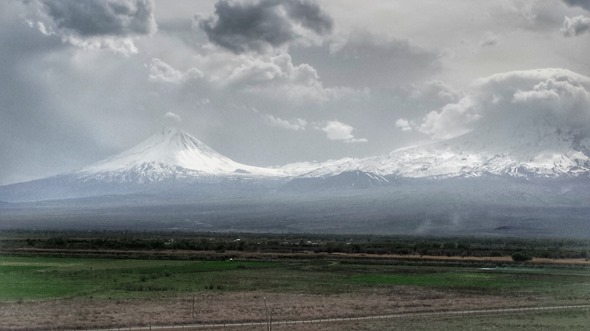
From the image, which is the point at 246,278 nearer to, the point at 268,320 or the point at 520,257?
the point at 268,320

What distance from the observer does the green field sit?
3847cm

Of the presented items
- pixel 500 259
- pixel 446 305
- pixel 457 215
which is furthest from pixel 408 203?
pixel 446 305

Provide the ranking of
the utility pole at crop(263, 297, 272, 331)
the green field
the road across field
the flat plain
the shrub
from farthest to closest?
the shrub
the green field
the flat plain
the road across field
the utility pole at crop(263, 297, 272, 331)

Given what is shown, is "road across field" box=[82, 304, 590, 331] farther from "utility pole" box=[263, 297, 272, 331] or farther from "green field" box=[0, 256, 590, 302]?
"green field" box=[0, 256, 590, 302]

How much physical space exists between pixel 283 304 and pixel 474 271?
68.5 ft

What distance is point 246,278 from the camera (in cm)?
4453

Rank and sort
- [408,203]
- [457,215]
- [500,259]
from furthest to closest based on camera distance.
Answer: [408,203] < [457,215] < [500,259]

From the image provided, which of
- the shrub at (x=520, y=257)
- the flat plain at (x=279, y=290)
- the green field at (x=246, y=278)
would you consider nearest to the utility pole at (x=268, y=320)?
the flat plain at (x=279, y=290)

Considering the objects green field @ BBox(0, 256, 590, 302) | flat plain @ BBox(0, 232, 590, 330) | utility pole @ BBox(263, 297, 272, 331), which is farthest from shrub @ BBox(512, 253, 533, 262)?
utility pole @ BBox(263, 297, 272, 331)

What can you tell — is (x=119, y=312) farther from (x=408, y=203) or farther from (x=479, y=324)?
(x=408, y=203)

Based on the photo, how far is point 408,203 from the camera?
199875mm

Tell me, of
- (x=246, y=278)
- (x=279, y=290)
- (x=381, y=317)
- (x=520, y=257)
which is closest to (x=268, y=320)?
(x=381, y=317)

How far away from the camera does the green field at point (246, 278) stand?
38469 mm

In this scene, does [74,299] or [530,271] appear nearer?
[74,299]
